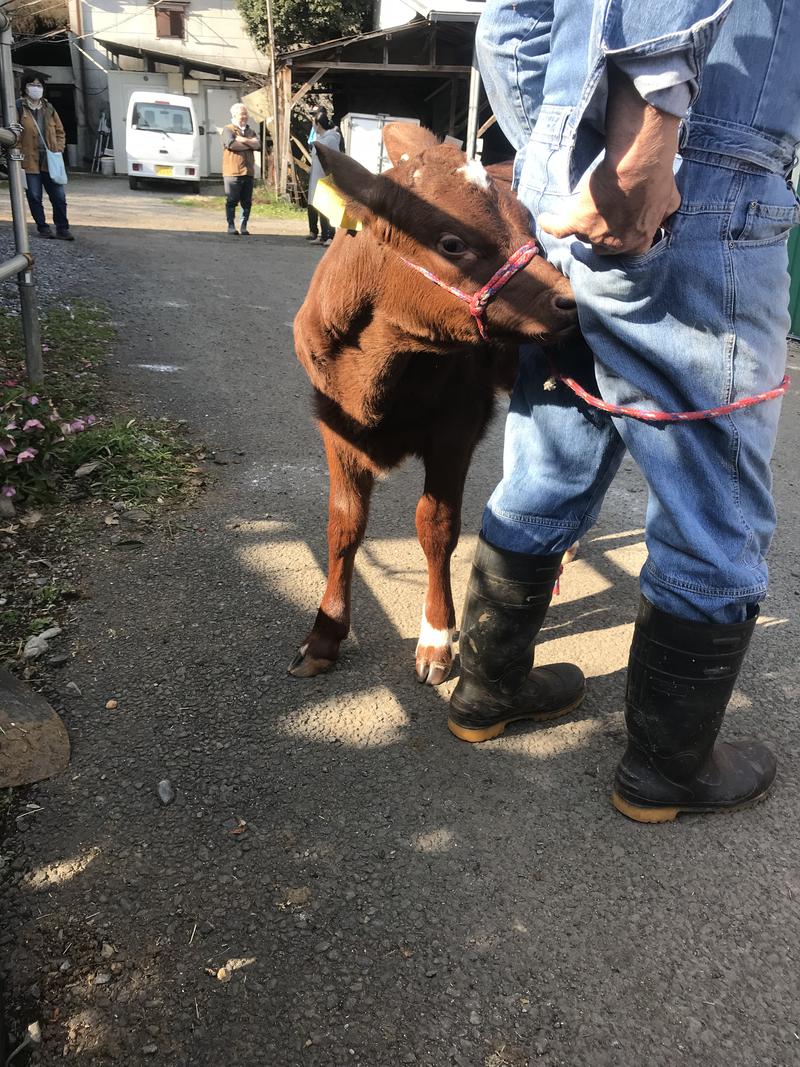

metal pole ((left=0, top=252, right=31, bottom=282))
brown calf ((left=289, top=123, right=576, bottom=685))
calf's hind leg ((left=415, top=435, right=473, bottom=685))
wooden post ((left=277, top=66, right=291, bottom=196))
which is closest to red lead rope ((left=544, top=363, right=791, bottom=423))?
brown calf ((left=289, top=123, right=576, bottom=685))

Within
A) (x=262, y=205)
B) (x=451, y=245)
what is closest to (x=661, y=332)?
(x=451, y=245)

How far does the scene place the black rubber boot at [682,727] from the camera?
1.72 meters

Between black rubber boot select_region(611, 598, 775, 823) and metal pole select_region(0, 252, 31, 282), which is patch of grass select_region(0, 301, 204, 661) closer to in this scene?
metal pole select_region(0, 252, 31, 282)

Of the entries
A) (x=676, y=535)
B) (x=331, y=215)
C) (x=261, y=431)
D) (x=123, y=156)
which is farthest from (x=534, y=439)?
(x=123, y=156)

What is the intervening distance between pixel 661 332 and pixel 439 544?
126 centimetres

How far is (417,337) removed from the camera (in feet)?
7.01

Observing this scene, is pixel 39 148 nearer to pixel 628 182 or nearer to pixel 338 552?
pixel 338 552

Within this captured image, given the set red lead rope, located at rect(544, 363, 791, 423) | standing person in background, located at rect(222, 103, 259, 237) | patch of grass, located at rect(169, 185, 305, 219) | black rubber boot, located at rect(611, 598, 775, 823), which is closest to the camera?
red lead rope, located at rect(544, 363, 791, 423)

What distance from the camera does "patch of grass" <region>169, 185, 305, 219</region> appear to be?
54.6 feet

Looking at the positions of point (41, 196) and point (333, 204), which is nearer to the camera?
point (333, 204)

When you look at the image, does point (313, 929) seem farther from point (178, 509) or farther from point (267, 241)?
point (267, 241)

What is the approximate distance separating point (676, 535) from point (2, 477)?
2.90 metres

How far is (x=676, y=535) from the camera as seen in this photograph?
1.66 meters

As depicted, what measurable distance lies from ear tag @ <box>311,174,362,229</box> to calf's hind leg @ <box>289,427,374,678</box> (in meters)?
0.64
